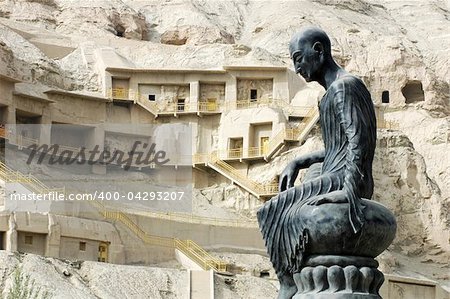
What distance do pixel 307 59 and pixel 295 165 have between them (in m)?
0.86

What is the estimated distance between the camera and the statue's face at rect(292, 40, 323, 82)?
7230mm

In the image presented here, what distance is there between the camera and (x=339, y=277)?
6676mm

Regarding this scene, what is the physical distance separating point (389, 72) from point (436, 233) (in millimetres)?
14847

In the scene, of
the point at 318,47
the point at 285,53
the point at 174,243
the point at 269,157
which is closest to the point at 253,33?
the point at 285,53

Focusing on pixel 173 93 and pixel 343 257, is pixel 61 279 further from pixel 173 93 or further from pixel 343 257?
pixel 343 257

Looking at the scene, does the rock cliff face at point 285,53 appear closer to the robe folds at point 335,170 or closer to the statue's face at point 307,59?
the statue's face at point 307,59

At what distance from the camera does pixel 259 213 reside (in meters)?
7.02

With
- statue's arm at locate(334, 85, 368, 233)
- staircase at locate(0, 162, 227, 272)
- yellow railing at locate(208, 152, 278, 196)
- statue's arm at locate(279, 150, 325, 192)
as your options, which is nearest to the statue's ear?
statue's arm at locate(334, 85, 368, 233)

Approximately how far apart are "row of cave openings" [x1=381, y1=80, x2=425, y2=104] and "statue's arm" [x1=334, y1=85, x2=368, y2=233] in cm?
5249

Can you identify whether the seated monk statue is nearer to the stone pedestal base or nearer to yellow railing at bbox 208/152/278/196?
the stone pedestal base

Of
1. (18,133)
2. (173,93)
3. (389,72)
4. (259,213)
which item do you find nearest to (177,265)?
(18,133)

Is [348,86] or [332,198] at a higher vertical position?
[348,86]

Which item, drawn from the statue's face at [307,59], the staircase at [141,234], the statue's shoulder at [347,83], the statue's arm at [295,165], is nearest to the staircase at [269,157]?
the staircase at [141,234]

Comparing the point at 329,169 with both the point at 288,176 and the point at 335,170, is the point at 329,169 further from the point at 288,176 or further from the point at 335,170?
the point at 288,176
